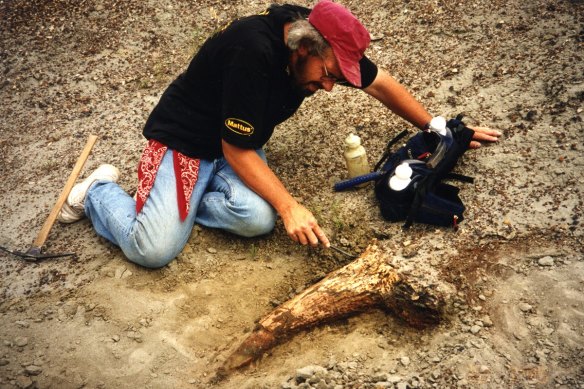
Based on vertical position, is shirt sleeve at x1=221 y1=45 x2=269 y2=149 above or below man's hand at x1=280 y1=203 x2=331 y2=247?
above

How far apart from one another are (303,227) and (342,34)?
923mm

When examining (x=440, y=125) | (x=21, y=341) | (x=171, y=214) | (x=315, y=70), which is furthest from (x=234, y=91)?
(x=21, y=341)

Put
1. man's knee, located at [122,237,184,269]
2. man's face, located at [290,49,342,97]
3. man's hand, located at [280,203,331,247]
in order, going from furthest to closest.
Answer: man's knee, located at [122,237,184,269]
man's hand, located at [280,203,331,247]
man's face, located at [290,49,342,97]

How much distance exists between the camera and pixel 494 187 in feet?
8.58

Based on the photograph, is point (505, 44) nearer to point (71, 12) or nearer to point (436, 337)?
point (436, 337)

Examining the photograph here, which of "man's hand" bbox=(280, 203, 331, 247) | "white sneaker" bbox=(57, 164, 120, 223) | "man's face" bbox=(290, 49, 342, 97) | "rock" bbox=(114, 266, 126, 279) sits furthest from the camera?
"white sneaker" bbox=(57, 164, 120, 223)

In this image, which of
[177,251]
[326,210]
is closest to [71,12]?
[177,251]

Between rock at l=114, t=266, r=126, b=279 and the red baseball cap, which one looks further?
rock at l=114, t=266, r=126, b=279

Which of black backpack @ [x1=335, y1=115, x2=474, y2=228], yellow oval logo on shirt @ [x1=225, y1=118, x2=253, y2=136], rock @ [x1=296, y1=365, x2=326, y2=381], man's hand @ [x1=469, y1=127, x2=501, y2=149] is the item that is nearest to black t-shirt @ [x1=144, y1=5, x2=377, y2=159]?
yellow oval logo on shirt @ [x1=225, y1=118, x2=253, y2=136]

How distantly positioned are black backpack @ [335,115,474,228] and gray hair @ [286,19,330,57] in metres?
0.75

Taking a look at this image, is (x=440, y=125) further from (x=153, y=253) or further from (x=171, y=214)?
(x=153, y=253)

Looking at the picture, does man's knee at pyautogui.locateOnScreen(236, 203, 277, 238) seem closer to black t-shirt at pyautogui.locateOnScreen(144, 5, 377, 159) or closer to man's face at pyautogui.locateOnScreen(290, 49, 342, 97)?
black t-shirt at pyautogui.locateOnScreen(144, 5, 377, 159)

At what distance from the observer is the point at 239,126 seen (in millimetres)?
2250

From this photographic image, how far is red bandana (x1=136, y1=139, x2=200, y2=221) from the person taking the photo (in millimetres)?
2635
